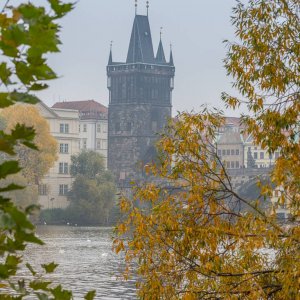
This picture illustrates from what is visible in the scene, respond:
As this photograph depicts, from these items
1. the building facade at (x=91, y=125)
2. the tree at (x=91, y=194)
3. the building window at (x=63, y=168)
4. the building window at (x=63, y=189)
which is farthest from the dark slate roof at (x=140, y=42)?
the tree at (x=91, y=194)

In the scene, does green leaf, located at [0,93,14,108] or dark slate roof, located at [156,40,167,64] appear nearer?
green leaf, located at [0,93,14,108]

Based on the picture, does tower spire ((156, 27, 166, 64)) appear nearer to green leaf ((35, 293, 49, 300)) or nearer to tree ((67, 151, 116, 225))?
tree ((67, 151, 116, 225))

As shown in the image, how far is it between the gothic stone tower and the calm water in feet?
125

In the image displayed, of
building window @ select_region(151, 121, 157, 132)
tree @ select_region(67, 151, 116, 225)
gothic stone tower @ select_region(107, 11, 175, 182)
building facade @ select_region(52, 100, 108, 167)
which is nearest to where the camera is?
tree @ select_region(67, 151, 116, 225)

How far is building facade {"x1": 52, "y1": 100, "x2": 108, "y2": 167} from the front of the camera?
126688 millimetres

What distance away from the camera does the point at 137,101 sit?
117750mm

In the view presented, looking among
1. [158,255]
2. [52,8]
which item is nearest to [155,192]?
[158,255]

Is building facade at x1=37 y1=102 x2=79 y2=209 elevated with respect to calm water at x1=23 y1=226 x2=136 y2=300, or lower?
elevated

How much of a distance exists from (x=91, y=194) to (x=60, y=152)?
48.0ft

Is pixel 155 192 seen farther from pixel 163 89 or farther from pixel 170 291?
pixel 163 89

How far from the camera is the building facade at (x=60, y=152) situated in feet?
303

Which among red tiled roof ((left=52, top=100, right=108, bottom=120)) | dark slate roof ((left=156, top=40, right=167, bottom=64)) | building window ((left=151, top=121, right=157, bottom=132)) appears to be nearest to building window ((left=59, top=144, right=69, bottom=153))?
building window ((left=151, top=121, right=157, bottom=132))

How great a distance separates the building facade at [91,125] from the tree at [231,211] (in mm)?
113557

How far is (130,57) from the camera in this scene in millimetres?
117750
